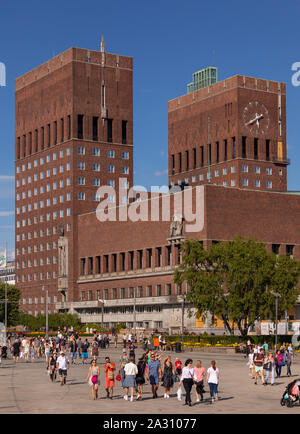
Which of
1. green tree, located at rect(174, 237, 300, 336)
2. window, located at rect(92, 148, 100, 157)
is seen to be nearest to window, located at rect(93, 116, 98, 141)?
window, located at rect(92, 148, 100, 157)

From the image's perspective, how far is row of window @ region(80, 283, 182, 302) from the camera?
A: 417ft

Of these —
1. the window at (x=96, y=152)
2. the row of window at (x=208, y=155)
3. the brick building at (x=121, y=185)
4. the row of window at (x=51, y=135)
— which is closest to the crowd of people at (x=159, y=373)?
the brick building at (x=121, y=185)

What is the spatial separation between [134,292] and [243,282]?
4488cm

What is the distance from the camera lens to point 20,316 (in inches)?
6048

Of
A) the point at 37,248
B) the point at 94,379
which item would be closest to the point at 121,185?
the point at 37,248

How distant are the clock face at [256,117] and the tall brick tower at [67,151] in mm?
24691

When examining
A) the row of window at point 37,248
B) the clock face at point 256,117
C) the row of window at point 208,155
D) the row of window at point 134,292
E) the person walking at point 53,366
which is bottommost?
the person walking at point 53,366

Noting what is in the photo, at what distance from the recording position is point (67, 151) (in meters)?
155

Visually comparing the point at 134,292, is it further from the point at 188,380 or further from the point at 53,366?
the point at 188,380

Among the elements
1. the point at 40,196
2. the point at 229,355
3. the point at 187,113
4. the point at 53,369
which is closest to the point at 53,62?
the point at 40,196

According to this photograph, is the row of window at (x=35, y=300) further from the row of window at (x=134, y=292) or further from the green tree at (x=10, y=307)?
the row of window at (x=134, y=292)

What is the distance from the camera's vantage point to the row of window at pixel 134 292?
127000 mm

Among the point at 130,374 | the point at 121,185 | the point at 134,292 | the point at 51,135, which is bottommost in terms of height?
the point at 130,374

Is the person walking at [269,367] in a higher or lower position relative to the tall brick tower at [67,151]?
lower
